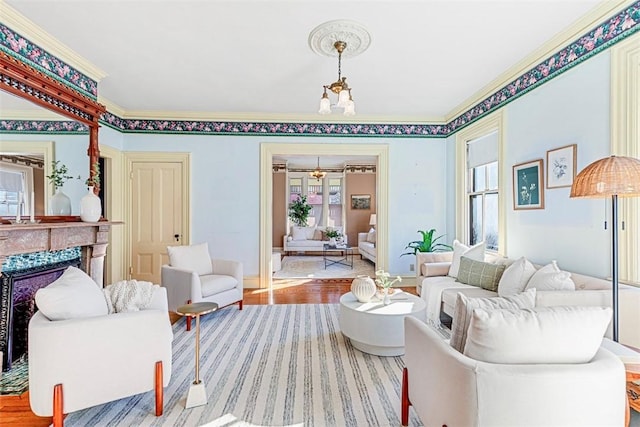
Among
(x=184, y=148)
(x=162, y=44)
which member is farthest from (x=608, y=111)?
(x=184, y=148)

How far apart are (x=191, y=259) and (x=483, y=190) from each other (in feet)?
13.4

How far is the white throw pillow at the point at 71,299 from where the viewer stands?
1761 mm

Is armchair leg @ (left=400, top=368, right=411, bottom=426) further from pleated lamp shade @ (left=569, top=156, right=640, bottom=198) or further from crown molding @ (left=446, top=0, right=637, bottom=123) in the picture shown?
crown molding @ (left=446, top=0, right=637, bottom=123)

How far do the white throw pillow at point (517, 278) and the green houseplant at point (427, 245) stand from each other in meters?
1.97

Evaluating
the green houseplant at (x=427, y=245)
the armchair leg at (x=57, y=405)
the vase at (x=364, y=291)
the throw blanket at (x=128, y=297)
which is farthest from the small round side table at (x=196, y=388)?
the green houseplant at (x=427, y=245)

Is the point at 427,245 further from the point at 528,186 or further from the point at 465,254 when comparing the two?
the point at 528,186

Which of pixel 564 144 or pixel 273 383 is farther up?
pixel 564 144

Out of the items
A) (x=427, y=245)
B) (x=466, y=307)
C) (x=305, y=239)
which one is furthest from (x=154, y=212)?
(x=466, y=307)

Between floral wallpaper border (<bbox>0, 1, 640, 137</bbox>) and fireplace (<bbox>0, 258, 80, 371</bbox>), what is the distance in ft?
3.92

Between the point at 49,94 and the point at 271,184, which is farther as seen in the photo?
the point at 271,184

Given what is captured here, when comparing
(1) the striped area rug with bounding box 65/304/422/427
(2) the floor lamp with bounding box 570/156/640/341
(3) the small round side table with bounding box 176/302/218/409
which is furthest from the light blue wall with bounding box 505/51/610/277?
(3) the small round side table with bounding box 176/302/218/409

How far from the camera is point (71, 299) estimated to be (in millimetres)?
1829

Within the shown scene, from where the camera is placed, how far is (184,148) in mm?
5074

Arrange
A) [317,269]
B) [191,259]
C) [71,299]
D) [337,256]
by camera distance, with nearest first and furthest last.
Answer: [71,299] → [191,259] → [317,269] → [337,256]
